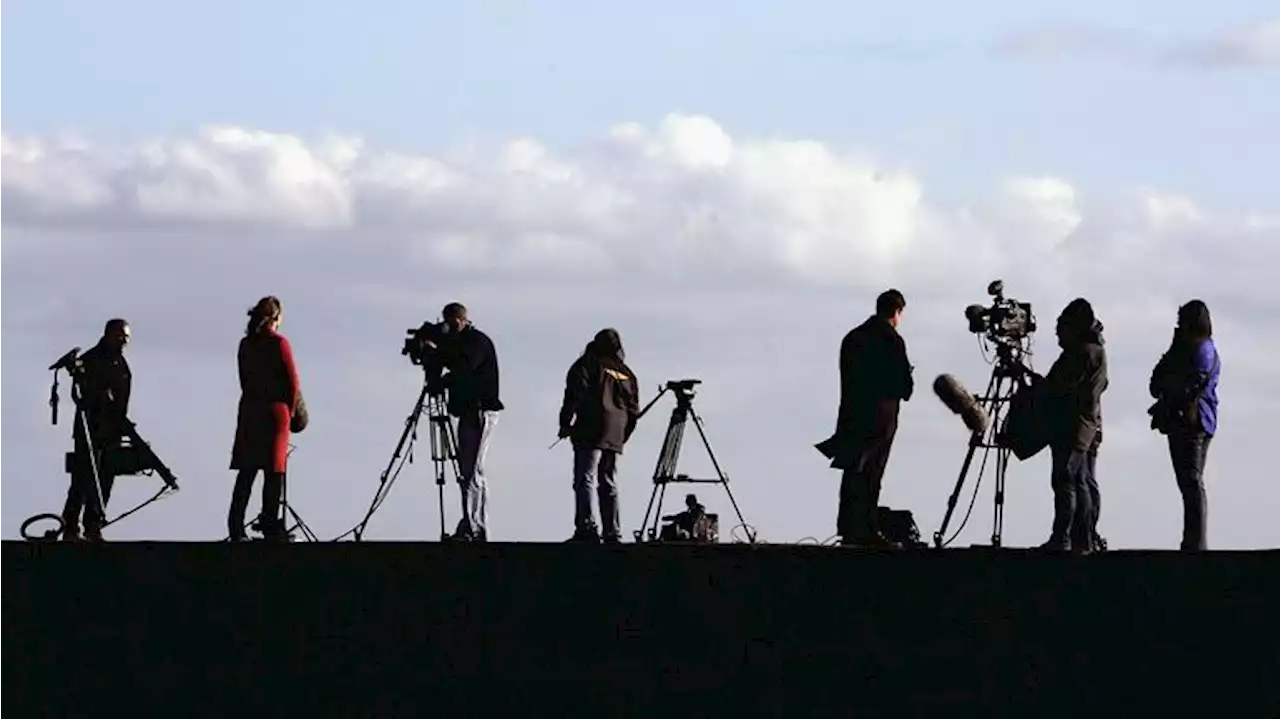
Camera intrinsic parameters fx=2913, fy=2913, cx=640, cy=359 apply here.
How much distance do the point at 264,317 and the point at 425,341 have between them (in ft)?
7.04

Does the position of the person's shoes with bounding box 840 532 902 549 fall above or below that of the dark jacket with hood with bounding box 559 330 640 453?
below

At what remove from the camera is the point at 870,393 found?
19.9 metres

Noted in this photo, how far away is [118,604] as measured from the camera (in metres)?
19.6

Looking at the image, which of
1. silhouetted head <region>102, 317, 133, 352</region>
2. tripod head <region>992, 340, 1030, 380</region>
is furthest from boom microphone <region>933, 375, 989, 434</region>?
silhouetted head <region>102, 317, 133, 352</region>

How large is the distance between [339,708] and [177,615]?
1331 millimetres

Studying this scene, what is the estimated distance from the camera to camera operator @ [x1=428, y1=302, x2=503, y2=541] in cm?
2188

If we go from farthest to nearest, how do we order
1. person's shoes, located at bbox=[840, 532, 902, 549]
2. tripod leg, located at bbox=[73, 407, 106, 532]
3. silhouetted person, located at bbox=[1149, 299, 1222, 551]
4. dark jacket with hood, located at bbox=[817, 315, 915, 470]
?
tripod leg, located at bbox=[73, 407, 106, 532] < dark jacket with hood, located at bbox=[817, 315, 915, 470] < person's shoes, located at bbox=[840, 532, 902, 549] < silhouetted person, located at bbox=[1149, 299, 1222, 551]

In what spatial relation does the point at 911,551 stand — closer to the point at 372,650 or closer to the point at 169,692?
the point at 372,650

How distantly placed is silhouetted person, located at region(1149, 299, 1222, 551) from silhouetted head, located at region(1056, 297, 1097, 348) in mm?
559

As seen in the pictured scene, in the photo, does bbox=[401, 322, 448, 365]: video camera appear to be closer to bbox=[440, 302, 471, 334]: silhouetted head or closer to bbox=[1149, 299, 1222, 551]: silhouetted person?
bbox=[440, 302, 471, 334]: silhouetted head

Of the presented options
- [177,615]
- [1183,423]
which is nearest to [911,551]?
[1183,423]

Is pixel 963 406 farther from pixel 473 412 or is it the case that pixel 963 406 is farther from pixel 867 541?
pixel 473 412

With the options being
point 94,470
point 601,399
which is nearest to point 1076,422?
point 601,399

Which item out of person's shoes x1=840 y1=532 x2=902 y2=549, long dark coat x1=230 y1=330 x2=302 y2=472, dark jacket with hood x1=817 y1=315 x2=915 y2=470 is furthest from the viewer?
long dark coat x1=230 y1=330 x2=302 y2=472
